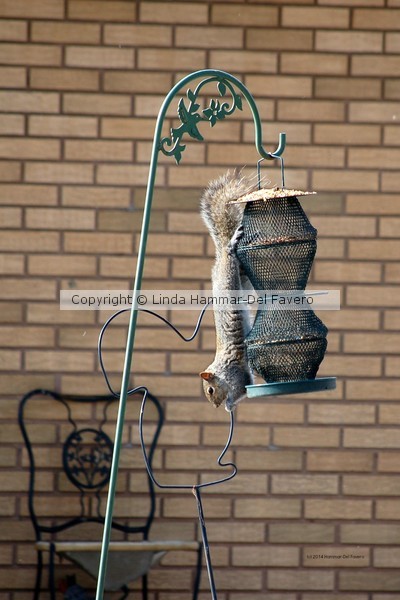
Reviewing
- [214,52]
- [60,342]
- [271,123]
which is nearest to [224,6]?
[214,52]

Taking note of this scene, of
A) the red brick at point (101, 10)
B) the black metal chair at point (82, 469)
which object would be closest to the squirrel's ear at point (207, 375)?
the black metal chair at point (82, 469)

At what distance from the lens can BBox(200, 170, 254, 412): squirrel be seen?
2666 mm

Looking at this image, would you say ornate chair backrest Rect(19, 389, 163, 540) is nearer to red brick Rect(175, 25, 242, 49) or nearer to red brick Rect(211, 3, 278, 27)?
red brick Rect(175, 25, 242, 49)

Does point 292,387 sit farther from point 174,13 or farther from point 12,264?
point 174,13

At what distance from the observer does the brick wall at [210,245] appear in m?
4.13

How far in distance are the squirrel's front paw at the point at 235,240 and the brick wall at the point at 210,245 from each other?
1.38 metres

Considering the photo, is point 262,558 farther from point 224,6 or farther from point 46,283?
point 224,6

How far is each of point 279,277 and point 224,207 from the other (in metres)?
0.24

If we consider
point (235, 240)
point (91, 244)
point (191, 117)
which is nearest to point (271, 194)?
point (235, 240)

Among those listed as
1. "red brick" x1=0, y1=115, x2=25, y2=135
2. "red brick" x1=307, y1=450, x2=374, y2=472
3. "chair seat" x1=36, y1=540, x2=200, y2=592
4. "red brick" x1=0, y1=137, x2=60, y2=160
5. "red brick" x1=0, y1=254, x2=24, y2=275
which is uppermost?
"red brick" x1=0, y1=115, x2=25, y2=135

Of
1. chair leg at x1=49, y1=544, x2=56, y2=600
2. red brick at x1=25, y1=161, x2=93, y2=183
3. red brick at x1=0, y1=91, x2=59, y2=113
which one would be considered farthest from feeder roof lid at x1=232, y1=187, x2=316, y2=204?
chair leg at x1=49, y1=544, x2=56, y2=600

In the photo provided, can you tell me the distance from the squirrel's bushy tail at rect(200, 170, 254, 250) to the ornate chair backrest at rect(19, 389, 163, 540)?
4.75ft

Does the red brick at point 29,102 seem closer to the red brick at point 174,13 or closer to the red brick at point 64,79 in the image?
the red brick at point 64,79

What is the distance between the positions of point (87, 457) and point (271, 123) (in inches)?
60.6
